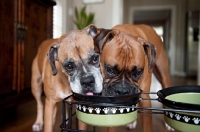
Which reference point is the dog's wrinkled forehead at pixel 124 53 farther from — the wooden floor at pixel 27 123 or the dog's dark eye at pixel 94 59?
the wooden floor at pixel 27 123

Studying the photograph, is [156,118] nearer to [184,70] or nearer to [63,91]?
[63,91]

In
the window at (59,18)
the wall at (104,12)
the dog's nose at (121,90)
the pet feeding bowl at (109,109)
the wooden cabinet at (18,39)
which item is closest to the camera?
the pet feeding bowl at (109,109)

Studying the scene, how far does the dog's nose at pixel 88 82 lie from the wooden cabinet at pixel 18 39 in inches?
33.7

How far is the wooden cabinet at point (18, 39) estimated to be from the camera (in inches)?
70.3

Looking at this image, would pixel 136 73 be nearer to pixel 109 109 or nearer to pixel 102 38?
pixel 102 38

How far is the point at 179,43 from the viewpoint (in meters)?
8.15

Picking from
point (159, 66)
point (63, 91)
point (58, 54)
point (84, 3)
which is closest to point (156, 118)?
point (159, 66)

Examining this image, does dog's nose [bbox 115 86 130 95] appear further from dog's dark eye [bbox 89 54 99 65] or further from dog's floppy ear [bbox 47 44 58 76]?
dog's floppy ear [bbox 47 44 58 76]

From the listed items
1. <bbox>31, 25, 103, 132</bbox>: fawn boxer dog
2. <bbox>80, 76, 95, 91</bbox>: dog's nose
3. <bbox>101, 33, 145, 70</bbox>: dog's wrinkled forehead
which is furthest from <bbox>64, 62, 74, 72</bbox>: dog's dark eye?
<bbox>101, 33, 145, 70</bbox>: dog's wrinkled forehead

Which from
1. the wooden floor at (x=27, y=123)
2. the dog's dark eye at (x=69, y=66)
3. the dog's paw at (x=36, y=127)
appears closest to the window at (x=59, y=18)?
the wooden floor at (x=27, y=123)

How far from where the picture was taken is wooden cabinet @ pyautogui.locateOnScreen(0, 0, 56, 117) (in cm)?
179

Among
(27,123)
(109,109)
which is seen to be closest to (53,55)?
(109,109)

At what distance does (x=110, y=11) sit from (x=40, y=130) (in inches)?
147

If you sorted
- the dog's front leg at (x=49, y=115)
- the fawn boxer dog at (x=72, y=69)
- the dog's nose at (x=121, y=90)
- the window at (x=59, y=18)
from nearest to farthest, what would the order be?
the dog's nose at (x=121, y=90) < the fawn boxer dog at (x=72, y=69) < the dog's front leg at (x=49, y=115) < the window at (x=59, y=18)
